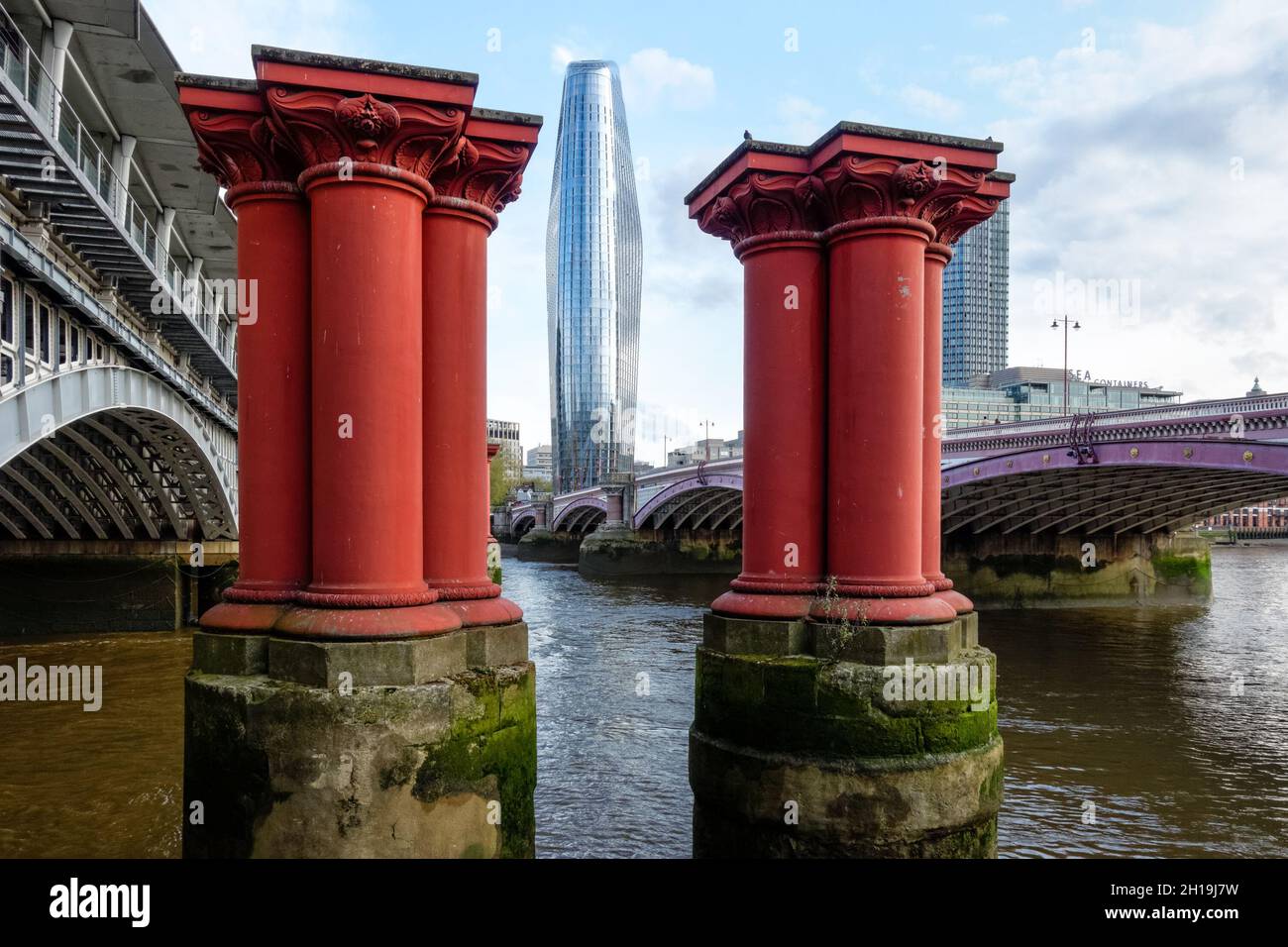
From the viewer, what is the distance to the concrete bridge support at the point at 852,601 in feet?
18.8

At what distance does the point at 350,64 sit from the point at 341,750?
351cm

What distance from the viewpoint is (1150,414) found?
85.4 feet

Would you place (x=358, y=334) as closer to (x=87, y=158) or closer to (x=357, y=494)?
(x=357, y=494)

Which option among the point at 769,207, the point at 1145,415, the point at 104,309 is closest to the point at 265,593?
the point at 769,207

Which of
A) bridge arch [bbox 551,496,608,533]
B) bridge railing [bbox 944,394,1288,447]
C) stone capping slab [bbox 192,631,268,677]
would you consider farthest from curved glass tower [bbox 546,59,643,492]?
stone capping slab [bbox 192,631,268,677]

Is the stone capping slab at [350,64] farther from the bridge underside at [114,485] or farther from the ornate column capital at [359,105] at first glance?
the bridge underside at [114,485]

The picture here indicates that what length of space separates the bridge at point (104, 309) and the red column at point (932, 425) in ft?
20.2

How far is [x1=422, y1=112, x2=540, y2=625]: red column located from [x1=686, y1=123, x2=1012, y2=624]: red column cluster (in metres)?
1.62

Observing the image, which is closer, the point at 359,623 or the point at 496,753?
the point at 359,623

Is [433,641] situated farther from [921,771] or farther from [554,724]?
[554,724]

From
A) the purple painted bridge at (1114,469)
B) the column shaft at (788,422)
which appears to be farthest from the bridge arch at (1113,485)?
the column shaft at (788,422)

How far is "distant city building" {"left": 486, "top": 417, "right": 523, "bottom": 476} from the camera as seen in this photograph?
148 metres

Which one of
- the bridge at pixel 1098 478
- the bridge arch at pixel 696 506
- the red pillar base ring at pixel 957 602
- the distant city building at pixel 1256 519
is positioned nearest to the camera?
the red pillar base ring at pixel 957 602

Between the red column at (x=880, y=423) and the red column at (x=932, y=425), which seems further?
the red column at (x=932, y=425)
